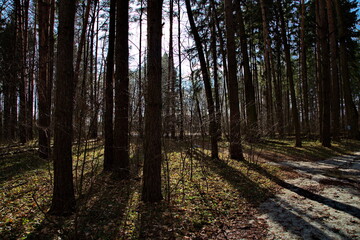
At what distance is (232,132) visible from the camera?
768 centimetres

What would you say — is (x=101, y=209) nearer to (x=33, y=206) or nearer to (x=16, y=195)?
(x=33, y=206)

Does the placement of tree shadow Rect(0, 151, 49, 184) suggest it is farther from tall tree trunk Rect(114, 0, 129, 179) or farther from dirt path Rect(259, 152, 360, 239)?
dirt path Rect(259, 152, 360, 239)

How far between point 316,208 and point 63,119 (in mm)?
4648

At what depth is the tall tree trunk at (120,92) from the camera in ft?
17.3

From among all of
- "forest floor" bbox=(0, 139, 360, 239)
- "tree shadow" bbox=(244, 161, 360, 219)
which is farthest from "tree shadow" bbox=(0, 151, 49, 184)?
"tree shadow" bbox=(244, 161, 360, 219)

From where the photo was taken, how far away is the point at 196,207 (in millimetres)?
3809

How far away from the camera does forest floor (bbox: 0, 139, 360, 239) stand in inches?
114

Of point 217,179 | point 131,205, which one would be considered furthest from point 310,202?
point 131,205

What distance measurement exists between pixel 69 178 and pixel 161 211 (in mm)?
1618

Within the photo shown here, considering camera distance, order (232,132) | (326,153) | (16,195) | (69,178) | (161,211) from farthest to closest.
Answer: (326,153)
(232,132)
(16,195)
(161,211)
(69,178)

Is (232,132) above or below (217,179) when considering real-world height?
above

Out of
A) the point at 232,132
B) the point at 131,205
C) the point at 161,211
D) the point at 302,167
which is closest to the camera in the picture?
the point at 161,211

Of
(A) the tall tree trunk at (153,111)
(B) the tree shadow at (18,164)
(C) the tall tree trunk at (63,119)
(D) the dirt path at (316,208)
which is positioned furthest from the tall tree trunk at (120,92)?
(D) the dirt path at (316,208)

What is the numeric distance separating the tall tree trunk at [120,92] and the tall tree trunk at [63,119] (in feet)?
6.15
